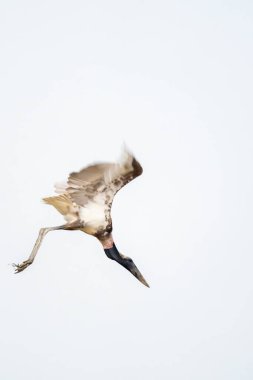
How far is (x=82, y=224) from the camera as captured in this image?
12.6 metres

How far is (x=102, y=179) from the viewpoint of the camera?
1202 centimetres

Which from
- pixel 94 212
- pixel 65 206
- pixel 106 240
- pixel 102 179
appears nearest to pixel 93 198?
pixel 94 212

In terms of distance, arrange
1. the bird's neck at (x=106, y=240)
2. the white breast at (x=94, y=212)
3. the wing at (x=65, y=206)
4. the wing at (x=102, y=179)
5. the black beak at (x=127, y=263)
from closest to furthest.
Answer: the wing at (x=102, y=179), the white breast at (x=94, y=212), the wing at (x=65, y=206), the bird's neck at (x=106, y=240), the black beak at (x=127, y=263)

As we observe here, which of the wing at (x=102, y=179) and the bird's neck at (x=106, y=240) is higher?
the wing at (x=102, y=179)

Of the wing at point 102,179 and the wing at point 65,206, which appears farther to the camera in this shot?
the wing at point 65,206

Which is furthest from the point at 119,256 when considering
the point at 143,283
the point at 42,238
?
the point at 42,238

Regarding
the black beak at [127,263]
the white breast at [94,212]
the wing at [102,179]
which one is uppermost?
the wing at [102,179]

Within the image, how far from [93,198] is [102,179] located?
1.48 ft

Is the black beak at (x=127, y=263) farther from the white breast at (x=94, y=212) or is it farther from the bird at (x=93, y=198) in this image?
the white breast at (x=94, y=212)

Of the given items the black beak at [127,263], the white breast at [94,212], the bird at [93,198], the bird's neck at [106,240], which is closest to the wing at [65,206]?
the bird at [93,198]

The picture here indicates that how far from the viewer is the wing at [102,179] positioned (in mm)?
11688

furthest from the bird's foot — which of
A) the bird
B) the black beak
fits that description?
the black beak

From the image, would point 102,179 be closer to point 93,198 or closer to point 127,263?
point 93,198

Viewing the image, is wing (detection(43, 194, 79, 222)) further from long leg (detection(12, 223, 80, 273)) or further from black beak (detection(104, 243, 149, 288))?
black beak (detection(104, 243, 149, 288))
